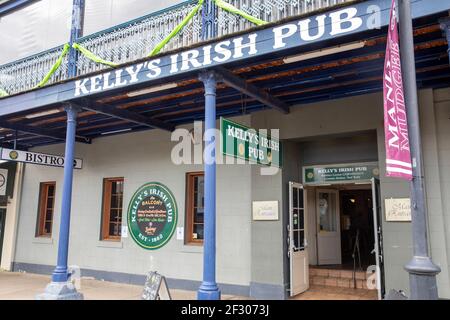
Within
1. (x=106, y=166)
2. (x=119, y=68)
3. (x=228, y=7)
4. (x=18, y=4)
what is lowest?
(x=106, y=166)

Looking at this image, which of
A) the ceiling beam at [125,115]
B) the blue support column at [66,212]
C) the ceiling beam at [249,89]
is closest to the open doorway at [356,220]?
the ceiling beam at [249,89]

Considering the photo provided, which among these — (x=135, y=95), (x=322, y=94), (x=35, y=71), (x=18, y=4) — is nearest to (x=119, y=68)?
(x=135, y=95)

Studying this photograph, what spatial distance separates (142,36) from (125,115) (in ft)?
5.98

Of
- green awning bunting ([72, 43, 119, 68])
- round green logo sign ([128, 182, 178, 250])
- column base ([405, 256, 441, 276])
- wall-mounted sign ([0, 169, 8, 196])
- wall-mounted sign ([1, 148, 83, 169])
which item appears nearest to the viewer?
column base ([405, 256, 441, 276])

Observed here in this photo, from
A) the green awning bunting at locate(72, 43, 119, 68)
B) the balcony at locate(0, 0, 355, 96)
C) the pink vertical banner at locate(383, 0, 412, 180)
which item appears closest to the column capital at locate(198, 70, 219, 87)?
the balcony at locate(0, 0, 355, 96)

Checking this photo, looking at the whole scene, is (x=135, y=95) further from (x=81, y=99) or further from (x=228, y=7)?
(x=228, y=7)

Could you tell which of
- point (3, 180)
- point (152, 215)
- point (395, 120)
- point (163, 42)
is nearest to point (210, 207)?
point (163, 42)

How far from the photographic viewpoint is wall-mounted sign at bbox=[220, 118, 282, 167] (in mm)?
5418

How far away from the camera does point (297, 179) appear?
8.08 metres

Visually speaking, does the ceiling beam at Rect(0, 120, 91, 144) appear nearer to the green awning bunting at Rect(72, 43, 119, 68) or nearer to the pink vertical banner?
the green awning bunting at Rect(72, 43, 119, 68)

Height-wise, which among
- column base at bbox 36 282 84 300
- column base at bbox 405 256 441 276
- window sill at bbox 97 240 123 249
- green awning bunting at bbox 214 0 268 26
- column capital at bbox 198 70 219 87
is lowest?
column base at bbox 36 282 84 300

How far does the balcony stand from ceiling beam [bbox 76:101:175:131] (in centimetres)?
62

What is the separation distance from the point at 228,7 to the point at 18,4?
6048 mm
